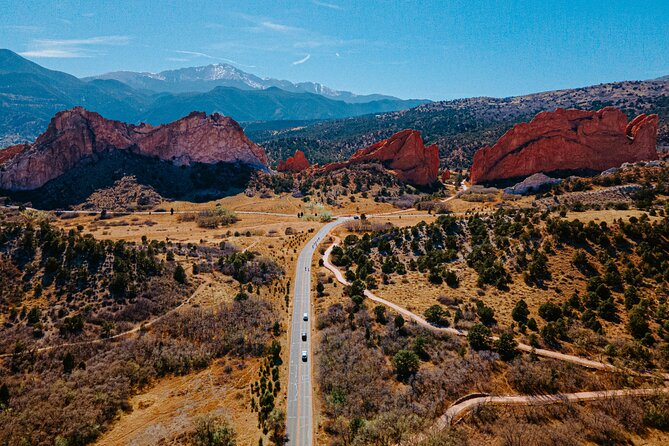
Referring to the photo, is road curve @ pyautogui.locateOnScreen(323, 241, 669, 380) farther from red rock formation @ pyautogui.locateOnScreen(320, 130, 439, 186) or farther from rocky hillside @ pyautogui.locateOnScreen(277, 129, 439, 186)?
red rock formation @ pyautogui.locateOnScreen(320, 130, 439, 186)

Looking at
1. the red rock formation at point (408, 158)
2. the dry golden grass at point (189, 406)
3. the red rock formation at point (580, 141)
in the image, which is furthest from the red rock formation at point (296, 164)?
the dry golden grass at point (189, 406)

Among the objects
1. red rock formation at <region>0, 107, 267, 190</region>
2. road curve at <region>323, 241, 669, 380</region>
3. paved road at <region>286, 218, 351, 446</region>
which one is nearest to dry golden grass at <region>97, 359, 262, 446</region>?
paved road at <region>286, 218, 351, 446</region>

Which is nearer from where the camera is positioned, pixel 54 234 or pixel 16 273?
pixel 16 273

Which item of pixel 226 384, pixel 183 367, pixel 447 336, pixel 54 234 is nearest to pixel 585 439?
pixel 447 336

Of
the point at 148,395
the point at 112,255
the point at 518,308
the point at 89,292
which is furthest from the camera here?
the point at 112,255

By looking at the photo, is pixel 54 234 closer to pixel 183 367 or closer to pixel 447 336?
pixel 183 367

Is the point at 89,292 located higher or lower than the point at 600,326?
higher

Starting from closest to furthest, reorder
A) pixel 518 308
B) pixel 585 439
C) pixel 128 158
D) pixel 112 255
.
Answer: pixel 585 439 → pixel 518 308 → pixel 112 255 → pixel 128 158

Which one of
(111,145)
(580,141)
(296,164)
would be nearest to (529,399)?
(580,141)

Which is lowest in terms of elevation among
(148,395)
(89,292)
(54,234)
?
(148,395)
